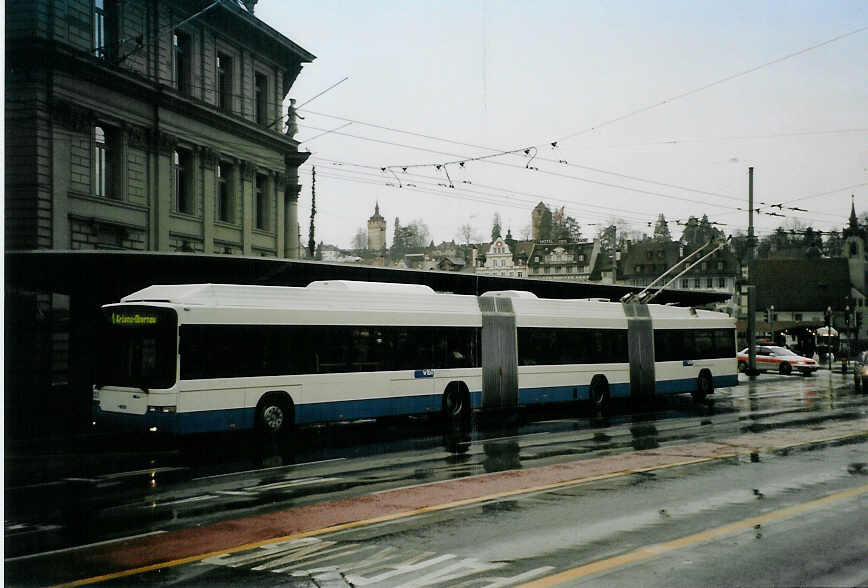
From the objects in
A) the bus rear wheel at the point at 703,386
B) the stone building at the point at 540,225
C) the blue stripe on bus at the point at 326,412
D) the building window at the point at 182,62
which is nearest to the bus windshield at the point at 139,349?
the blue stripe on bus at the point at 326,412

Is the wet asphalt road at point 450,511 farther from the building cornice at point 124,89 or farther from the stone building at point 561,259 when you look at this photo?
the stone building at point 561,259

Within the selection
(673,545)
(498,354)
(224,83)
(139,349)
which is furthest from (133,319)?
(224,83)

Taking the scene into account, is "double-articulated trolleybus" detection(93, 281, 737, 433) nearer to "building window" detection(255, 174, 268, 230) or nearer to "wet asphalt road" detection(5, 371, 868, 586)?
"wet asphalt road" detection(5, 371, 868, 586)

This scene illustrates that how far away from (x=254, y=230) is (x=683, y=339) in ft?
46.2

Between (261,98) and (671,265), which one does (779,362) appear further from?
(671,265)

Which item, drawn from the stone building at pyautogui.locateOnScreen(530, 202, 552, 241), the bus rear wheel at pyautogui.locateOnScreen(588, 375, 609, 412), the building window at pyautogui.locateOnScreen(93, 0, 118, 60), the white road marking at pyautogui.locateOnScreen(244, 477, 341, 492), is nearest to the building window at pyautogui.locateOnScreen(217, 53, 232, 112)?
the building window at pyautogui.locateOnScreen(93, 0, 118, 60)

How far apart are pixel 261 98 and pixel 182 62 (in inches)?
111

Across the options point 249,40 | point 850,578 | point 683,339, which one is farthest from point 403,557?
point 249,40

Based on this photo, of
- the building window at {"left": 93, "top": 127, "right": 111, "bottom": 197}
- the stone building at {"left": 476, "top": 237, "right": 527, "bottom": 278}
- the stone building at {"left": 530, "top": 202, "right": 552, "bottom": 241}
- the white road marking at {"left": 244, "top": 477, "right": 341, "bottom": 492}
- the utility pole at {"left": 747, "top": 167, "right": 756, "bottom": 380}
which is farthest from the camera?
the stone building at {"left": 476, "top": 237, "right": 527, "bottom": 278}

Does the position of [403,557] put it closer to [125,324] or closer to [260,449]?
[260,449]

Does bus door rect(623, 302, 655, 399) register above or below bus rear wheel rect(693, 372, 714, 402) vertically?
above

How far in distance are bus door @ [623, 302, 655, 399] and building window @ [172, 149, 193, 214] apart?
13.4 m

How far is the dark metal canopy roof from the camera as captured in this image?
1805cm

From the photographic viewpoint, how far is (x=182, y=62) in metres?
25.6
